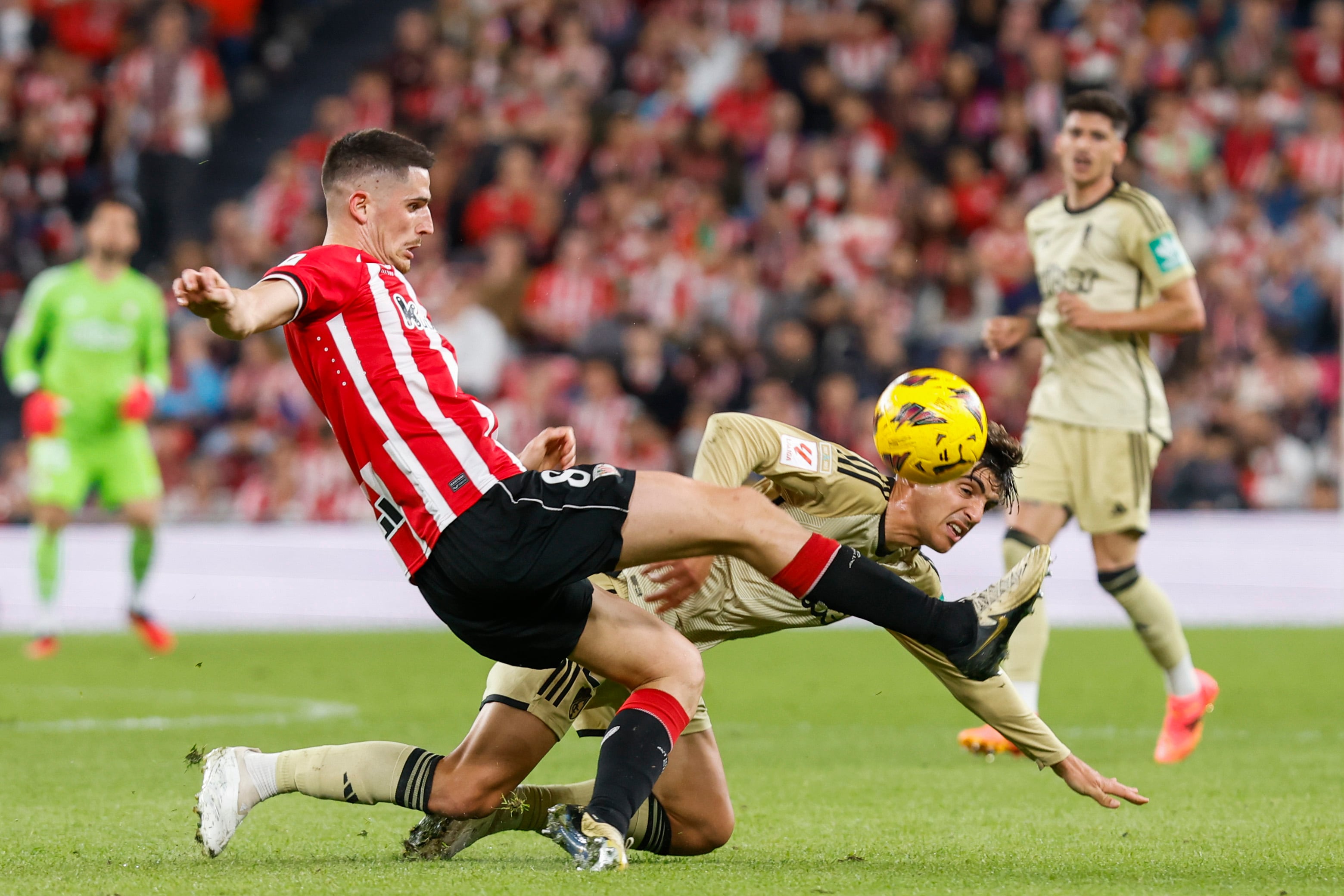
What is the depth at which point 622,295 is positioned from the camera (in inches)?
590

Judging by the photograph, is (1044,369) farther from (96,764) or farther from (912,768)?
(96,764)

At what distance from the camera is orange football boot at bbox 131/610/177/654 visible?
11.0 m

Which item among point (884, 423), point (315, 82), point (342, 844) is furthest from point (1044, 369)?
point (315, 82)

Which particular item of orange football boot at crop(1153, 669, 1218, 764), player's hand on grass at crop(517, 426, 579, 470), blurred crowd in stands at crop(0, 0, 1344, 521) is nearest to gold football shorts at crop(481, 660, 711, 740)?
player's hand on grass at crop(517, 426, 579, 470)

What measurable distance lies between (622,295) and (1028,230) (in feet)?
24.1

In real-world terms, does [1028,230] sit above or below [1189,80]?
below

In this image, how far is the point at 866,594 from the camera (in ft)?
13.8

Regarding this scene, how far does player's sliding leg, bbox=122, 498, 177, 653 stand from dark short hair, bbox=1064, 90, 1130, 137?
6.51 m

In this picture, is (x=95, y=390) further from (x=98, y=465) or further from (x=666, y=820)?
(x=666, y=820)

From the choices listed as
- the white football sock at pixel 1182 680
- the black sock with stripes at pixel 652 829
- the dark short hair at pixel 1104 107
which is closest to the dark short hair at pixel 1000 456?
the black sock with stripes at pixel 652 829

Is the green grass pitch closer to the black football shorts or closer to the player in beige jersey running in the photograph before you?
the black football shorts

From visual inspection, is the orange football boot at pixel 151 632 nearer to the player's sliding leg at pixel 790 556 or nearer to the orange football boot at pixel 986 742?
the orange football boot at pixel 986 742

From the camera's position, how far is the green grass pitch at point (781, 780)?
435 centimetres

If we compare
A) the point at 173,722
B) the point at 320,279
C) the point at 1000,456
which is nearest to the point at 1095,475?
the point at 1000,456
